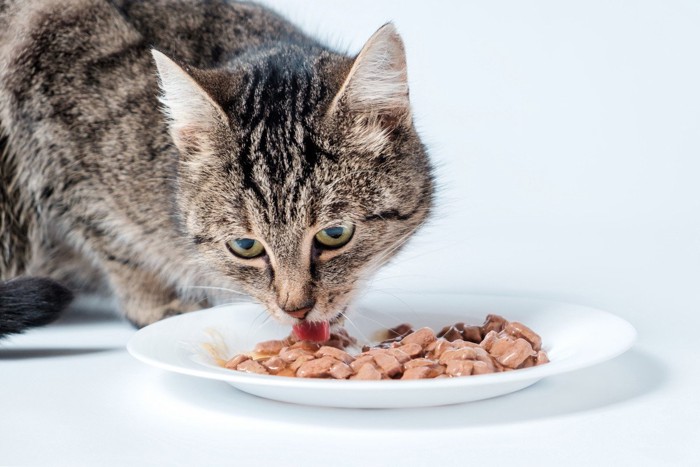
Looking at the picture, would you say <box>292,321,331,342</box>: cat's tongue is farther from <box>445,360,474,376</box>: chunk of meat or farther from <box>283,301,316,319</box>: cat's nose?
<box>445,360,474,376</box>: chunk of meat

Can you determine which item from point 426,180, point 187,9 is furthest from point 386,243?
point 187,9

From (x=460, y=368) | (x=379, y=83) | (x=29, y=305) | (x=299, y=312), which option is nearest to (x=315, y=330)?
(x=299, y=312)

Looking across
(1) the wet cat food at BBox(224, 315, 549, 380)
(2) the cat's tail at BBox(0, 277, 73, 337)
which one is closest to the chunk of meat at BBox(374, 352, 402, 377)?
(1) the wet cat food at BBox(224, 315, 549, 380)

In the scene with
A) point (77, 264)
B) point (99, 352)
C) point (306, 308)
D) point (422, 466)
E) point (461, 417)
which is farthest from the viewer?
point (77, 264)

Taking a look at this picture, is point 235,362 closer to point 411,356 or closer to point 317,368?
point 317,368

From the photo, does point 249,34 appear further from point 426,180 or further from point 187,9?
point 426,180
